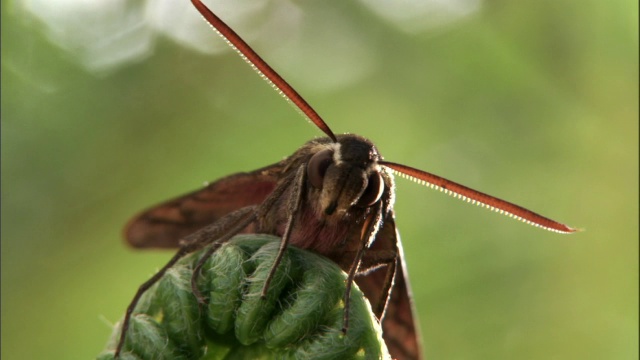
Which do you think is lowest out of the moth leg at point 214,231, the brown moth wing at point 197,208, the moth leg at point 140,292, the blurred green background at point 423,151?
the moth leg at point 140,292

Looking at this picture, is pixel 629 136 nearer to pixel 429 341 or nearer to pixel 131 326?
pixel 429 341

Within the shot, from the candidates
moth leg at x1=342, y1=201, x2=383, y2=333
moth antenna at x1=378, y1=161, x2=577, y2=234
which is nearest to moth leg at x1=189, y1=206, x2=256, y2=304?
moth leg at x1=342, y1=201, x2=383, y2=333

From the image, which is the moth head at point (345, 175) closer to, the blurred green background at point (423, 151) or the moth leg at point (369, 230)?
the moth leg at point (369, 230)

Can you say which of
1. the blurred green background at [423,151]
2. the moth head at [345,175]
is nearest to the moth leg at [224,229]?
the moth head at [345,175]

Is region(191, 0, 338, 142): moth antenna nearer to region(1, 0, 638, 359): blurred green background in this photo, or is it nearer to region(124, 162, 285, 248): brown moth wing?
region(124, 162, 285, 248): brown moth wing

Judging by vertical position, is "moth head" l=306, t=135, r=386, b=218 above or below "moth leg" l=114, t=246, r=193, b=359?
above
